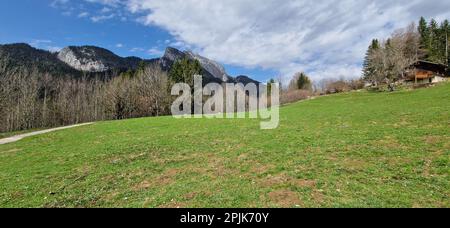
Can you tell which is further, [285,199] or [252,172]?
[252,172]

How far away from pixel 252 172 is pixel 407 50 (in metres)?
86.3

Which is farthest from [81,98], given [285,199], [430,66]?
[430,66]

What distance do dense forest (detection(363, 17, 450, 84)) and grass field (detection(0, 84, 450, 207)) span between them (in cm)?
4711

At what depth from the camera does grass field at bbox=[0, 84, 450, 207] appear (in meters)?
7.77

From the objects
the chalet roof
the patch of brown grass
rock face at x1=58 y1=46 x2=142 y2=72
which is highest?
rock face at x1=58 y1=46 x2=142 y2=72

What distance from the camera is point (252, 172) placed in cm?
1034

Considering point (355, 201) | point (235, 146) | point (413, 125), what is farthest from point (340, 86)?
point (355, 201)

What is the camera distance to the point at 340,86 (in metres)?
82.1

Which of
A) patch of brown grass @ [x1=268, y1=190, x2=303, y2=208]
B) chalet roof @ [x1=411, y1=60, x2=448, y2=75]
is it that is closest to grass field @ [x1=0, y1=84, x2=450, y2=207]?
patch of brown grass @ [x1=268, y1=190, x2=303, y2=208]

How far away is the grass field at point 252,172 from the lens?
306 inches

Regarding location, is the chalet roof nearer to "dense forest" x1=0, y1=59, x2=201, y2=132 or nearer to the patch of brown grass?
"dense forest" x1=0, y1=59, x2=201, y2=132

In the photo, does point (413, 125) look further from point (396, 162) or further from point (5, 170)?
point (5, 170)

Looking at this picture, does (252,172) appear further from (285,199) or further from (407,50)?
(407,50)
